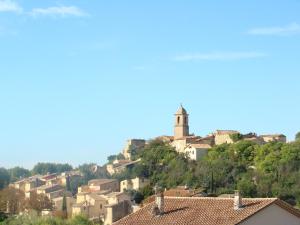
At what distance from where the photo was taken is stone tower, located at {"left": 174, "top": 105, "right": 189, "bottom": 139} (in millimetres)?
135000

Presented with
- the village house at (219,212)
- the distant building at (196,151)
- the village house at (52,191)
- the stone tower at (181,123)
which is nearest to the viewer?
the village house at (219,212)

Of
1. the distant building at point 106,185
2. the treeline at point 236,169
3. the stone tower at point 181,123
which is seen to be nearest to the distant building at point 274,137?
the treeline at point 236,169

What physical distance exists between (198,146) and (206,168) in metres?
13.9

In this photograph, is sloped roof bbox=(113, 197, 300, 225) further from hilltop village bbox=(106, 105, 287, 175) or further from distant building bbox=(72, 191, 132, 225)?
hilltop village bbox=(106, 105, 287, 175)

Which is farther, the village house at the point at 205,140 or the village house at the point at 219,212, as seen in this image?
the village house at the point at 205,140

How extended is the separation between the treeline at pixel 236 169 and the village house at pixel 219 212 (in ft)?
197

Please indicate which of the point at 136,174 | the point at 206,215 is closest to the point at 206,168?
the point at 136,174

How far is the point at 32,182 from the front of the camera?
583 feet

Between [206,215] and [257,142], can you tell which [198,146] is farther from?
[206,215]

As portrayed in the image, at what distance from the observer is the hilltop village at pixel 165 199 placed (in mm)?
29453

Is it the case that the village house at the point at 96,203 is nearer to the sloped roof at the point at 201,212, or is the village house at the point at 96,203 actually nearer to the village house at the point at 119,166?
the village house at the point at 119,166

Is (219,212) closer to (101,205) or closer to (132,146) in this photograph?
(101,205)

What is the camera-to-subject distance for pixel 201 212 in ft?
98.4

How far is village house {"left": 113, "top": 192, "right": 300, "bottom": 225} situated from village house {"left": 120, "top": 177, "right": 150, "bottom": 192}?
85.1m
